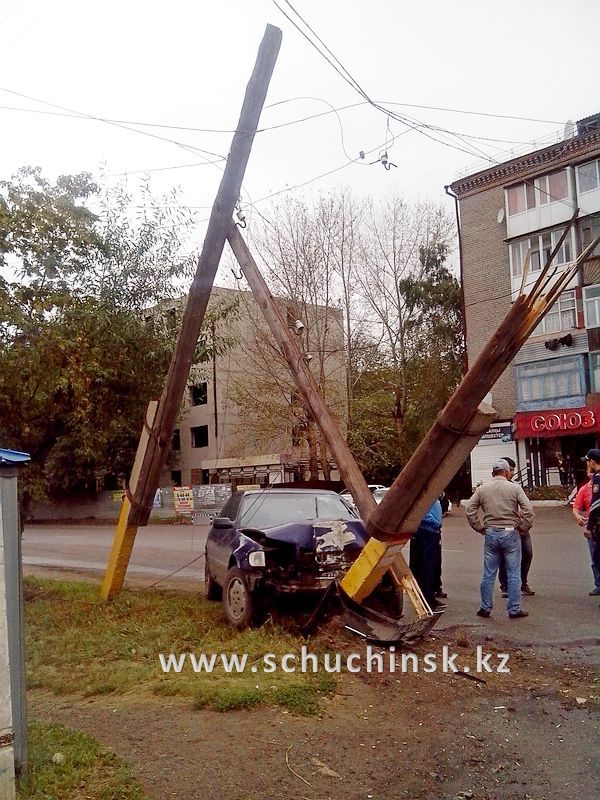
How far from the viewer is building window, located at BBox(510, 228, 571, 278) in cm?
3306

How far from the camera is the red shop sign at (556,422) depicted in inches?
1224

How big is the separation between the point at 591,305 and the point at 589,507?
24492 millimetres

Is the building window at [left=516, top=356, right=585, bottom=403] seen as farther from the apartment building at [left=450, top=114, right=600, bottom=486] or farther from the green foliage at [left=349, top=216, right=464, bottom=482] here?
the green foliage at [left=349, top=216, right=464, bottom=482]

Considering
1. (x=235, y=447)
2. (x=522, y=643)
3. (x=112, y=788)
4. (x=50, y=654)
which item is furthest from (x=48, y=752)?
(x=235, y=447)

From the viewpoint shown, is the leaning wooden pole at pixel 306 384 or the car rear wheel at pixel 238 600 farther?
the leaning wooden pole at pixel 306 384

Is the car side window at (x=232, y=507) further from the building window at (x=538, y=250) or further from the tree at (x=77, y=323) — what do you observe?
the building window at (x=538, y=250)

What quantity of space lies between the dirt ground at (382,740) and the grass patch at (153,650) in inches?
7.7

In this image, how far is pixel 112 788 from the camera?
4238mm

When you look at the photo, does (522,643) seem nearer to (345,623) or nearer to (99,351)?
(345,623)

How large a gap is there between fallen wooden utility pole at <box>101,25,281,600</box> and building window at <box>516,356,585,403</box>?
25.9 meters

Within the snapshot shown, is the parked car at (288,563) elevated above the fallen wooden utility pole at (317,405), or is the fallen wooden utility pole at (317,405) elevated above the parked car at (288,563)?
the fallen wooden utility pole at (317,405)

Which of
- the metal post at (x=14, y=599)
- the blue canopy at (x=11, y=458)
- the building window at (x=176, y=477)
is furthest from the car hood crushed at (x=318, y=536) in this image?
the building window at (x=176, y=477)

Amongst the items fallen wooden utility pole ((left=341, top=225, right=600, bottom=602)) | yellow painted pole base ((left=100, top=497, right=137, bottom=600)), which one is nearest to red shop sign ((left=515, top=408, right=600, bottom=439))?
yellow painted pole base ((left=100, top=497, right=137, bottom=600))

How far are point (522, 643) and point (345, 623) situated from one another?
175 centimetres
